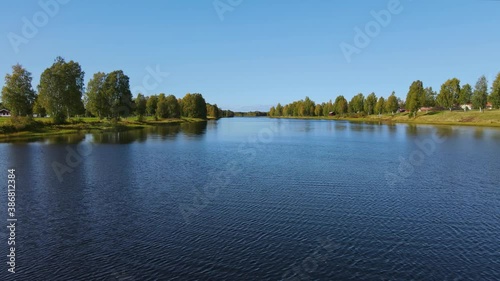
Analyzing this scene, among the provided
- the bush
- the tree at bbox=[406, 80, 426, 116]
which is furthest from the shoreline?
the tree at bbox=[406, 80, 426, 116]

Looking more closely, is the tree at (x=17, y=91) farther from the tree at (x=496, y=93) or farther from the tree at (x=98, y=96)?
the tree at (x=496, y=93)

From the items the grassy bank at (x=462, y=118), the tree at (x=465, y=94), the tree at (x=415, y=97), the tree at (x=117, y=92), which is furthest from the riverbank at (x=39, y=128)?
the tree at (x=465, y=94)

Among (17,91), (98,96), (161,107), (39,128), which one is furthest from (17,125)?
(161,107)

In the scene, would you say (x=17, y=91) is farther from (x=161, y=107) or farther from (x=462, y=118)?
(x=462, y=118)

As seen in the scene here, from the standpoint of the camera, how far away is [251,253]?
16812 mm

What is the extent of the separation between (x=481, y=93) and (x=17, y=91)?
169436 millimetres

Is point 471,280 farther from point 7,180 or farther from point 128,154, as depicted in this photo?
point 128,154

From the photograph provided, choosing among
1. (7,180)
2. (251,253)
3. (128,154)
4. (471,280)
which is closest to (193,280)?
Result: (251,253)

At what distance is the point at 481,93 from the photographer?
143 metres

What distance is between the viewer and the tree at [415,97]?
163375 mm

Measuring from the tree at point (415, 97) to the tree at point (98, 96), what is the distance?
138 metres

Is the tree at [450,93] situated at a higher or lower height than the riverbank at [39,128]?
higher

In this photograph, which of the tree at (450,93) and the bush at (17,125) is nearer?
the bush at (17,125)

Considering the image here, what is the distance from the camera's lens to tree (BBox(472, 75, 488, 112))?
143000 millimetres
